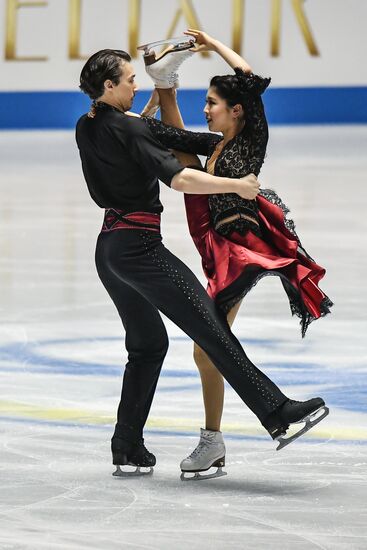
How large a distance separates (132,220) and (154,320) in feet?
1.02

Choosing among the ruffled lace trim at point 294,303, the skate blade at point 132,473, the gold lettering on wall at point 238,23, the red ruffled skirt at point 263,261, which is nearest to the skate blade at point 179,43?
the red ruffled skirt at point 263,261

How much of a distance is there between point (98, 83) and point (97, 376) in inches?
64.6

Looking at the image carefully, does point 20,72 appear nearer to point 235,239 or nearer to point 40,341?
point 40,341

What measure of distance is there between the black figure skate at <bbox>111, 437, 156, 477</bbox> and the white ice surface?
0.04 metres

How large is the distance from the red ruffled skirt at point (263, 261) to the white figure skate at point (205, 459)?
381 mm

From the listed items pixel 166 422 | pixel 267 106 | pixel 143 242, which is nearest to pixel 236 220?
pixel 143 242

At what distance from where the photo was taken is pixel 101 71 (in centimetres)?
367

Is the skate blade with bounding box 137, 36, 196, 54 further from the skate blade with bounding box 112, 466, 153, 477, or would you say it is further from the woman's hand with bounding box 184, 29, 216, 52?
the skate blade with bounding box 112, 466, 153, 477

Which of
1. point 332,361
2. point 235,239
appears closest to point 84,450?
point 235,239

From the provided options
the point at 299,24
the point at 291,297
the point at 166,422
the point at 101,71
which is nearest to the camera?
the point at 101,71

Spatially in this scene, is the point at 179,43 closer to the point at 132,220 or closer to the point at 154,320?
the point at 132,220

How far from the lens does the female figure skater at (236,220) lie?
3678 mm

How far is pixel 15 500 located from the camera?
3498mm

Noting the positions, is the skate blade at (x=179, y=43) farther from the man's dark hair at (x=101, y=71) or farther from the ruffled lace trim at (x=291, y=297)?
the ruffled lace trim at (x=291, y=297)
